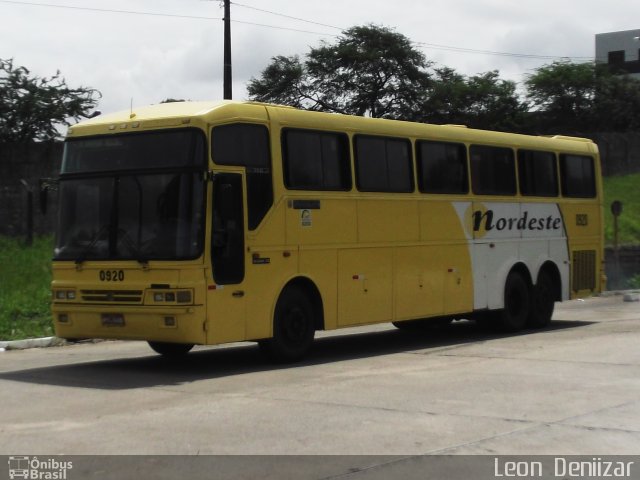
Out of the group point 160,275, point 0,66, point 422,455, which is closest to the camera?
point 422,455

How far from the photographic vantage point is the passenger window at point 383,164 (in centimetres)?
1606

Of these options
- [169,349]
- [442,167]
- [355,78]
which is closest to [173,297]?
[169,349]

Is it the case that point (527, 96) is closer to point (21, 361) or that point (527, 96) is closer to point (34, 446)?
point (21, 361)

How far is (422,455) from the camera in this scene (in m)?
8.66

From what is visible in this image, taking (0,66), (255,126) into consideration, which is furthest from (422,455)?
(0,66)

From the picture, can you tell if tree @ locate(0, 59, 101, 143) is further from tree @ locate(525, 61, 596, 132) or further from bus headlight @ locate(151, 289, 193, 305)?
tree @ locate(525, 61, 596, 132)

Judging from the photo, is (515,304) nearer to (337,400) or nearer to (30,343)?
(30,343)

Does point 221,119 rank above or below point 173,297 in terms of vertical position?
above

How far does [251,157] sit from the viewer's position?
1416 centimetres

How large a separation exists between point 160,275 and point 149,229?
0.62 metres

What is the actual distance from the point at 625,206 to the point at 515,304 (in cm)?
2825

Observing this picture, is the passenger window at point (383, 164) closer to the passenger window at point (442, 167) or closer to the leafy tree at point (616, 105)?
the passenger window at point (442, 167)

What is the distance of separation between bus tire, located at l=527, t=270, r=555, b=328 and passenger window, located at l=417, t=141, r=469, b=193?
2.96m

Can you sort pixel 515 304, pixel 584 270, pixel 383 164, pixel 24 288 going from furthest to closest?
1. pixel 24 288
2. pixel 584 270
3. pixel 515 304
4. pixel 383 164
